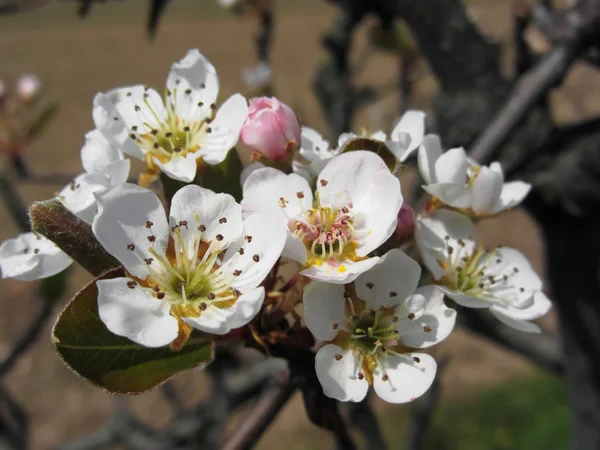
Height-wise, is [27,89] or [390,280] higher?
[390,280]

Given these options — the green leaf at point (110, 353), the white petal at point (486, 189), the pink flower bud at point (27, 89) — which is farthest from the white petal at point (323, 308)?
the pink flower bud at point (27, 89)

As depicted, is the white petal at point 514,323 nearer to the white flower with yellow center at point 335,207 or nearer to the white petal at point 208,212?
the white flower with yellow center at point 335,207

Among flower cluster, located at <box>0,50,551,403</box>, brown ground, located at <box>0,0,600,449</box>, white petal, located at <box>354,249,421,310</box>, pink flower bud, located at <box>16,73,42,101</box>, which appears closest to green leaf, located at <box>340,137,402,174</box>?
flower cluster, located at <box>0,50,551,403</box>

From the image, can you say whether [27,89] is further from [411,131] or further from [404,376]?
[404,376]

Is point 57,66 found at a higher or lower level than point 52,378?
higher

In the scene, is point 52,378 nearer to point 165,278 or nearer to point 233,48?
point 165,278

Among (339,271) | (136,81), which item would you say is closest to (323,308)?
(339,271)

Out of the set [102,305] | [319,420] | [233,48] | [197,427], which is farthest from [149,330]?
[233,48]
